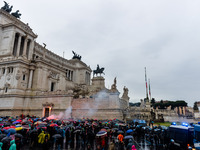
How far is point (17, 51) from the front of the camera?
42812 millimetres

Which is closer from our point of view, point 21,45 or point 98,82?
point 21,45

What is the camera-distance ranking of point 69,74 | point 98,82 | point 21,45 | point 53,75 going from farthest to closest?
point 69,74 → point 98,82 → point 21,45 → point 53,75

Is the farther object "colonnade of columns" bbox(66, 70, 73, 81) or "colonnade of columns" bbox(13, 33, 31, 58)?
"colonnade of columns" bbox(66, 70, 73, 81)

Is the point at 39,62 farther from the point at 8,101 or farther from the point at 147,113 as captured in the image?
the point at 147,113

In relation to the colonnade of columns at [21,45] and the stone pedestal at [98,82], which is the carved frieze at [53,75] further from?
the stone pedestal at [98,82]

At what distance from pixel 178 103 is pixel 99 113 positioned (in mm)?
87883

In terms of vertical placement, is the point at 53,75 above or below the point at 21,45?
below

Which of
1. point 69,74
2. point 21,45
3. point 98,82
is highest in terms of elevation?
point 21,45

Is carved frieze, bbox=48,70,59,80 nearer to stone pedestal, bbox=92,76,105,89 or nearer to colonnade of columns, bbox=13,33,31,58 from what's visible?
colonnade of columns, bbox=13,33,31,58

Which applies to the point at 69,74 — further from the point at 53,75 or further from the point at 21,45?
the point at 53,75

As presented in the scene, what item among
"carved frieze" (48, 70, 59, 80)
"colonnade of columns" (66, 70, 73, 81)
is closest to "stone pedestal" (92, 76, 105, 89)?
"carved frieze" (48, 70, 59, 80)

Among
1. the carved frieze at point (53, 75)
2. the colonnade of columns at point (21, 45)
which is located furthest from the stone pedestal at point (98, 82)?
the colonnade of columns at point (21, 45)

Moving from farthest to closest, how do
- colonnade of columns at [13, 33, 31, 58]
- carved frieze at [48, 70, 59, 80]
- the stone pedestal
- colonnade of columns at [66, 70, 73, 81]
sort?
colonnade of columns at [66, 70, 73, 81] → the stone pedestal → colonnade of columns at [13, 33, 31, 58] → carved frieze at [48, 70, 59, 80]

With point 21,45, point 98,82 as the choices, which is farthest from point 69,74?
point 21,45
